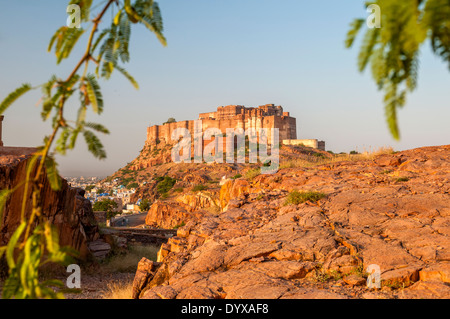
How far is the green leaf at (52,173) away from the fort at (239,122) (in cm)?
6726

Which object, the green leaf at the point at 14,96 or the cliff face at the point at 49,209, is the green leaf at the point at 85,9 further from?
the cliff face at the point at 49,209

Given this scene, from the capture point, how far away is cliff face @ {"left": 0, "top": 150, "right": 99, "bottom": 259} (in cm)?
1030

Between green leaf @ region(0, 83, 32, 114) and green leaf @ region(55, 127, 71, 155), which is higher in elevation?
green leaf @ region(0, 83, 32, 114)

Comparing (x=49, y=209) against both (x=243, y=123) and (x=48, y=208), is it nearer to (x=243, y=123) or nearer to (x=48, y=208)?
(x=48, y=208)

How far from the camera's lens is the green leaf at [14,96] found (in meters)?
2.22

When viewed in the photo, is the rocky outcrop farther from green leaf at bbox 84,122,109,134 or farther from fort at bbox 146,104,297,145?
fort at bbox 146,104,297,145

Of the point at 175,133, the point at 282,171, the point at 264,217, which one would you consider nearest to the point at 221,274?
the point at 264,217

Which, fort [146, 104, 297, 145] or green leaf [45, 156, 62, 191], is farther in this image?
fort [146, 104, 297, 145]

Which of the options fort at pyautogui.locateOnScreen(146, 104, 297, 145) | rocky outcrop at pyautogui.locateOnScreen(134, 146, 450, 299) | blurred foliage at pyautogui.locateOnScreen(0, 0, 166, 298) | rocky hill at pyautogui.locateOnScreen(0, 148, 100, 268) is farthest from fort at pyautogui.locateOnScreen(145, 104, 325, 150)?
blurred foliage at pyautogui.locateOnScreen(0, 0, 166, 298)

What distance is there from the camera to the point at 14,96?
224cm

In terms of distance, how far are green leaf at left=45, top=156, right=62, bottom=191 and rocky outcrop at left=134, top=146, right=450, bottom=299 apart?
3.43 meters

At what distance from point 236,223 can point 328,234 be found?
229 centimetres
